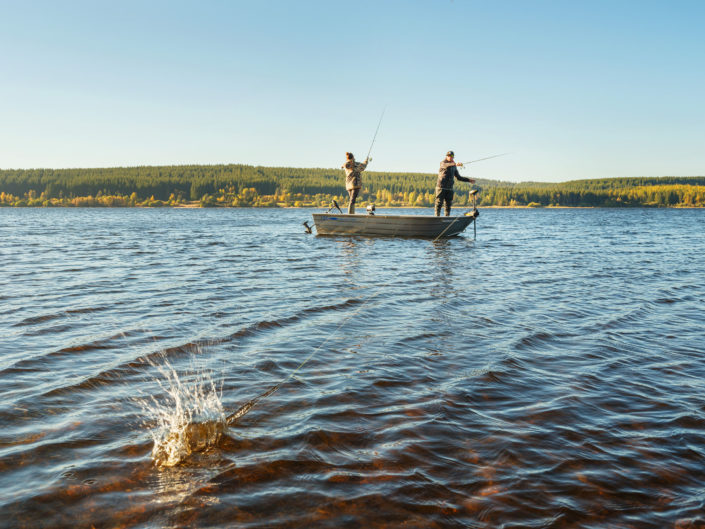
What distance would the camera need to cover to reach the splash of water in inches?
139

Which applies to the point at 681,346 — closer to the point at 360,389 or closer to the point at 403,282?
the point at 360,389

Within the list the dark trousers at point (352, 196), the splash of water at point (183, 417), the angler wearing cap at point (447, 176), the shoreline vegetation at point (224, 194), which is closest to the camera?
the splash of water at point (183, 417)

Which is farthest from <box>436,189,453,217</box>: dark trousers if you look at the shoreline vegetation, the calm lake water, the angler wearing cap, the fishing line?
the shoreline vegetation

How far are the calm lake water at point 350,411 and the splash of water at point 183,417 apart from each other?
0.07ft

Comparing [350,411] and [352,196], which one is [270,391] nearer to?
[350,411]

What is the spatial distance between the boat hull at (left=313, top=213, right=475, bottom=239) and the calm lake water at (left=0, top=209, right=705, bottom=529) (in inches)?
471

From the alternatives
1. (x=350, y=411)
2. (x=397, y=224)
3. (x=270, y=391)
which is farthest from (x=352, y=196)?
(x=350, y=411)

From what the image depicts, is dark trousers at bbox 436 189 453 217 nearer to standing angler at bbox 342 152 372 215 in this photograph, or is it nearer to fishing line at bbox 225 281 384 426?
standing angler at bbox 342 152 372 215

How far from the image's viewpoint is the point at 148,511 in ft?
9.23

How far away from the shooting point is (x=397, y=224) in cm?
2162

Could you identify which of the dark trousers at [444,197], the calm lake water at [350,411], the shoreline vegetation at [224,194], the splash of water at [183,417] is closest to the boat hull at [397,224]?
the dark trousers at [444,197]

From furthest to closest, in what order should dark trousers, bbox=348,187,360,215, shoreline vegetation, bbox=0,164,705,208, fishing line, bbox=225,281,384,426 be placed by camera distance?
shoreline vegetation, bbox=0,164,705,208, dark trousers, bbox=348,187,360,215, fishing line, bbox=225,281,384,426

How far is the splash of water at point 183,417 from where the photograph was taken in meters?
3.54

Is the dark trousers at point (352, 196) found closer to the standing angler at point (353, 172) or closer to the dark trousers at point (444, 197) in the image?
the standing angler at point (353, 172)
